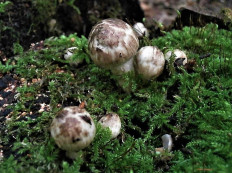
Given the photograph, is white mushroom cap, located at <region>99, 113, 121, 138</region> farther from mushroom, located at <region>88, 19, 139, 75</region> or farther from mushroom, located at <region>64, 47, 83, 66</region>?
mushroom, located at <region>64, 47, 83, 66</region>

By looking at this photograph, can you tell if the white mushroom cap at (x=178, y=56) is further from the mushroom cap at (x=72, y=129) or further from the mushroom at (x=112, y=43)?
the mushroom cap at (x=72, y=129)

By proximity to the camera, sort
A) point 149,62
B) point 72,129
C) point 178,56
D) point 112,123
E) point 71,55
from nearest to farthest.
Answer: point 72,129 → point 112,123 → point 149,62 → point 178,56 → point 71,55

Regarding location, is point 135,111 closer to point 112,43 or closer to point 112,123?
point 112,123

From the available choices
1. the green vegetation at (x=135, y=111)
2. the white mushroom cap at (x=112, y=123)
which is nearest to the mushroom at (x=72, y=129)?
the green vegetation at (x=135, y=111)

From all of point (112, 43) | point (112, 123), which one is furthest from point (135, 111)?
point (112, 43)

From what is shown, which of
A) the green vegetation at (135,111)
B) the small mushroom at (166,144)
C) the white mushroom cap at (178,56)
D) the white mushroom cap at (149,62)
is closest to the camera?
the green vegetation at (135,111)

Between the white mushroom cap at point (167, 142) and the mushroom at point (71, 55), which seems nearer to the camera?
the white mushroom cap at point (167, 142)
